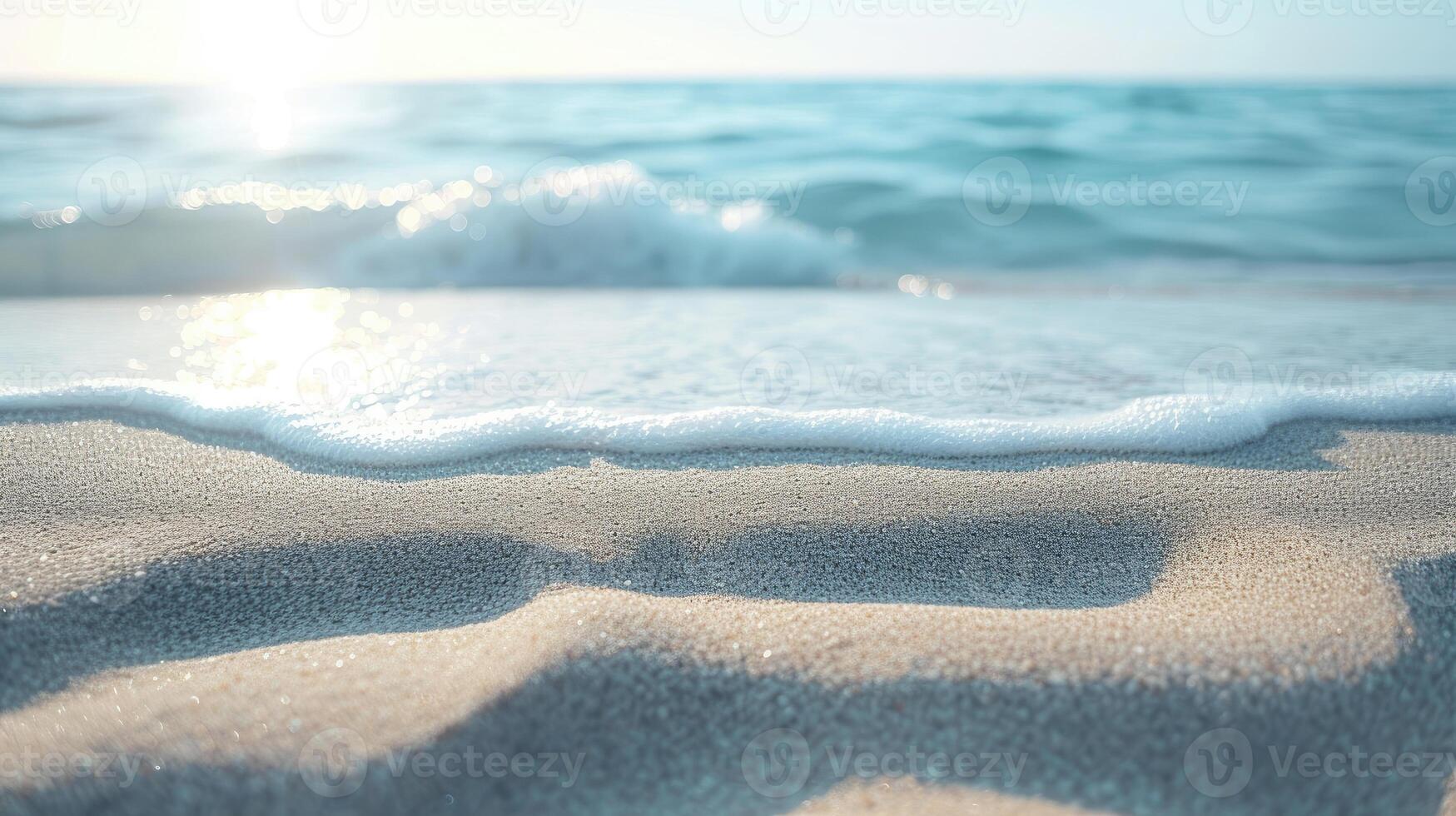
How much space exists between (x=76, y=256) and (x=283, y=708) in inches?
202

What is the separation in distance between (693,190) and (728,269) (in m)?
1.92

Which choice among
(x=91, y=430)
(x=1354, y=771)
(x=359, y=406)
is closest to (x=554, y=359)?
(x=359, y=406)

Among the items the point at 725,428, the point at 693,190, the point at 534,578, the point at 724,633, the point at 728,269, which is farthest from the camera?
the point at 693,190

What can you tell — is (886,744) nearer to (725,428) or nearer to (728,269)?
(725,428)

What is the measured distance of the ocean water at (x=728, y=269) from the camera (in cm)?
220

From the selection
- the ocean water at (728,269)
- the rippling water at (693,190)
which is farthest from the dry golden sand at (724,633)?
the rippling water at (693,190)

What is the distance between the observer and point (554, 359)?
294 centimetres

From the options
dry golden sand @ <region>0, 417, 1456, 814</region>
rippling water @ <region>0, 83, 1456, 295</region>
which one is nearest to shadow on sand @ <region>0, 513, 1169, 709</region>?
dry golden sand @ <region>0, 417, 1456, 814</region>

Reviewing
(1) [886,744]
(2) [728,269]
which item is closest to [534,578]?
(1) [886,744]

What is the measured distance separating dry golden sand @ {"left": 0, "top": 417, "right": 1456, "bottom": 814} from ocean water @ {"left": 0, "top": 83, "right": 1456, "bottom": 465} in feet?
0.94

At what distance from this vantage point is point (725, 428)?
202cm

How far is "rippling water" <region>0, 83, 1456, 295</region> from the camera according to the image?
5402 millimetres

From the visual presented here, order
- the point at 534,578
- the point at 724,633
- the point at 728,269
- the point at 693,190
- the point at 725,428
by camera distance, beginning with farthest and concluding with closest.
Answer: the point at 693,190 < the point at 728,269 < the point at 725,428 < the point at 534,578 < the point at 724,633

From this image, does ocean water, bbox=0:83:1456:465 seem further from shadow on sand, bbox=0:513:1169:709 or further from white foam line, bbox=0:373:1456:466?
shadow on sand, bbox=0:513:1169:709
